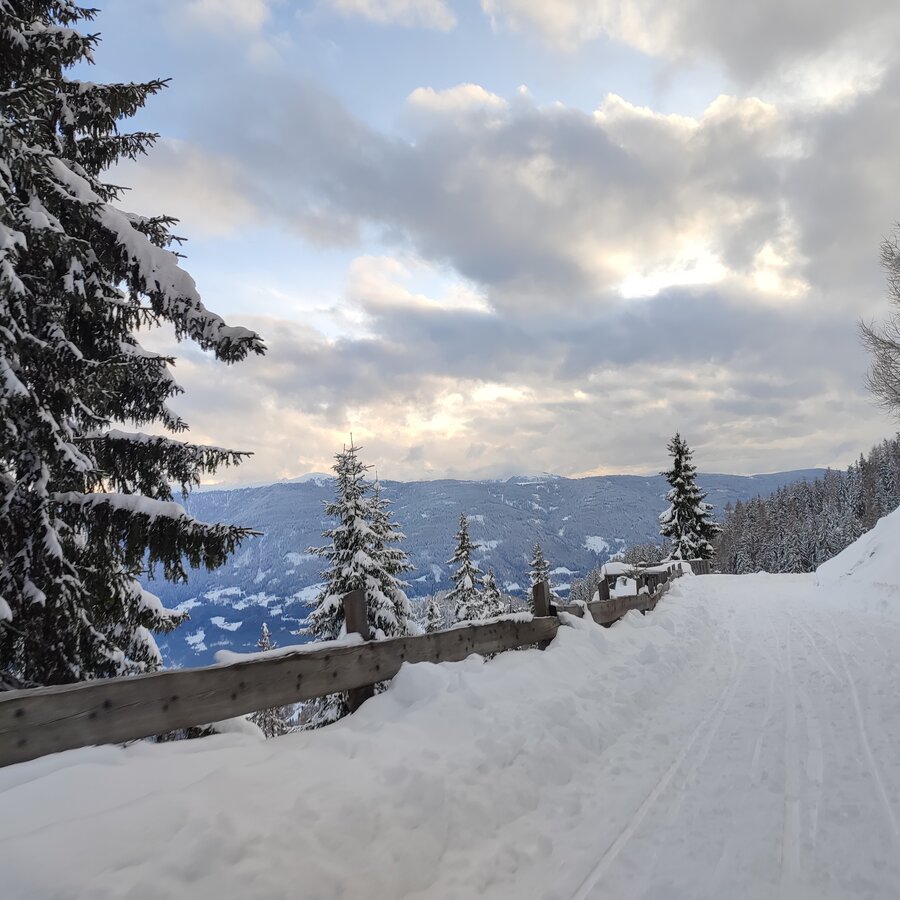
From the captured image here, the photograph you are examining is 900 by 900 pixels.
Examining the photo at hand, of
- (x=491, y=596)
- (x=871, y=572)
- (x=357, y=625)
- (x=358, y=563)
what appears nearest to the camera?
(x=357, y=625)

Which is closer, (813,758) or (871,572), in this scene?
(813,758)

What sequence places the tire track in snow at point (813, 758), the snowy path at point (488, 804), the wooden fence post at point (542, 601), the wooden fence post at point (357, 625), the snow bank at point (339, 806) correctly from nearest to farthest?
the snow bank at point (339, 806) → the snowy path at point (488, 804) → the tire track in snow at point (813, 758) → the wooden fence post at point (357, 625) → the wooden fence post at point (542, 601)

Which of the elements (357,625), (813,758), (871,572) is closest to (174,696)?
(357,625)

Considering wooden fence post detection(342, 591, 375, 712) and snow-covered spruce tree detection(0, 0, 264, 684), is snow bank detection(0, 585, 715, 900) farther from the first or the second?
snow-covered spruce tree detection(0, 0, 264, 684)

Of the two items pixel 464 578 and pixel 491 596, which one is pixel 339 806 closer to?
pixel 464 578

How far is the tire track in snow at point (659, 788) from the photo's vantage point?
3.17 meters

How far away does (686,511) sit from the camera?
42.4m

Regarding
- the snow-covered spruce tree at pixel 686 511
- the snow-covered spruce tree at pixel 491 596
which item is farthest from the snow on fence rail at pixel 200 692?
the snow-covered spruce tree at pixel 686 511

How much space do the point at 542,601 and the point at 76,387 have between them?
654 centimetres

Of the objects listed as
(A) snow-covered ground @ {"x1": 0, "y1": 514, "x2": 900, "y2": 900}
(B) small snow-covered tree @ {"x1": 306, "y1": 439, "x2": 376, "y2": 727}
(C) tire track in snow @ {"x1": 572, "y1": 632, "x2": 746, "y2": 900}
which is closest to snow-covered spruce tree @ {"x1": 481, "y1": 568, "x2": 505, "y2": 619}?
(B) small snow-covered tree @ {"x1": 306, "y1": 439, "x2": 376, "y2": 727}

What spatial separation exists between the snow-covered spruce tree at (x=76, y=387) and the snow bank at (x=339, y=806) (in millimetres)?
2417

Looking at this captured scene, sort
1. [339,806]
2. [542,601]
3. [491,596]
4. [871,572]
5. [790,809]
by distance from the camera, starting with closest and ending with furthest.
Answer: [339,806] → [790,809] → [542,601] → [871,572] → [491,596]

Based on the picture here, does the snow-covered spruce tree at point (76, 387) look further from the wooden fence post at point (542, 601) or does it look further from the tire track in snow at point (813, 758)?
the tire track in snow at point (813, 758)

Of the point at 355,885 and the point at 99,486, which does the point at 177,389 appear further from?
the point at 355,885
